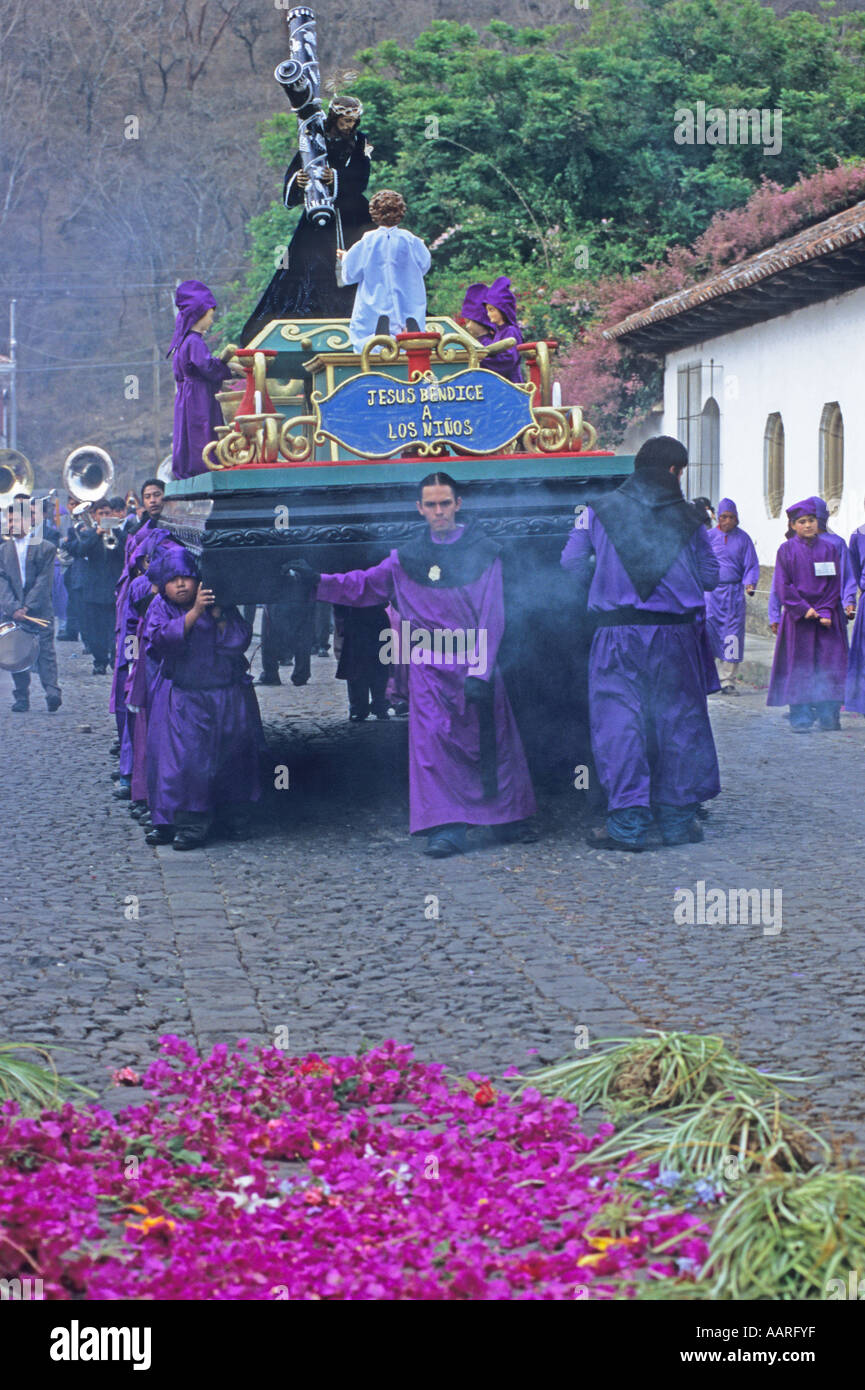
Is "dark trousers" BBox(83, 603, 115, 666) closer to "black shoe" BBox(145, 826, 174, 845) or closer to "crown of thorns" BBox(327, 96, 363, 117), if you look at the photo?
"crown of thorns" BBox(327, 96, 363, 117)

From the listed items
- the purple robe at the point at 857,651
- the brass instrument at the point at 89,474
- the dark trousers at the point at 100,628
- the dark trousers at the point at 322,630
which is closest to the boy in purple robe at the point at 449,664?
the purple robe at the point at 857,651

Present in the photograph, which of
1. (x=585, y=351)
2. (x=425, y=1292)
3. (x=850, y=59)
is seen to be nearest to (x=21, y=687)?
(x=425, y=1292)

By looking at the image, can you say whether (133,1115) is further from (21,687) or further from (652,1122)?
(21,687)

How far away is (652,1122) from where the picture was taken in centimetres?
454

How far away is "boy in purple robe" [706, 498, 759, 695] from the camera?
16.5 meters

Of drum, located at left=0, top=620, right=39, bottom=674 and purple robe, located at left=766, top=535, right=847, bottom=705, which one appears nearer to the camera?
purple robe, located at left=766, top=535, right=847, bottom=705

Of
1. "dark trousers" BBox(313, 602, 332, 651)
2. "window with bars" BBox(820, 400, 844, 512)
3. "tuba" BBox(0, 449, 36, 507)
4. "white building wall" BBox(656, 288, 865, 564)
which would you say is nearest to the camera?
"dark trousers" BBox(313, 602, 332, 651)

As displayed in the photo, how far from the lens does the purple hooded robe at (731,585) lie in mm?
16516

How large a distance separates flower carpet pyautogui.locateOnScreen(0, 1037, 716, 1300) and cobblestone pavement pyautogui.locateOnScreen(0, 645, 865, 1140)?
1.21 feet

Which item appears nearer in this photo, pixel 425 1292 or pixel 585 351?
pixel 425 1292

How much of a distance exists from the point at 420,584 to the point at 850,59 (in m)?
29.6

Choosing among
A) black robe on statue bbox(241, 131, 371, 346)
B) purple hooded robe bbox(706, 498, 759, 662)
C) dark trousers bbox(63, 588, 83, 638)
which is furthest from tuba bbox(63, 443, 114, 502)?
black robe on statue bbox(241, 131, 371, 346)

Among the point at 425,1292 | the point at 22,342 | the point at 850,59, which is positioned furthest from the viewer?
the point at 22,342

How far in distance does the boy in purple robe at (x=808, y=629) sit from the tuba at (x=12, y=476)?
70.9 feet
